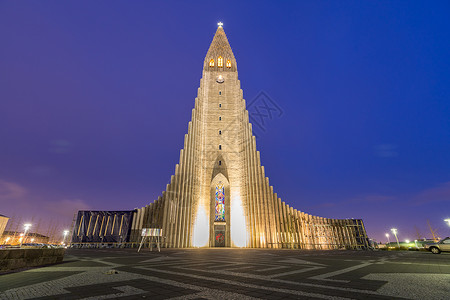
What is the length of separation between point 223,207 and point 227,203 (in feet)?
3.15

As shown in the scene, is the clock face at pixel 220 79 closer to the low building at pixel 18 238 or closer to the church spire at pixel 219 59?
the church spire at pixel 219 59

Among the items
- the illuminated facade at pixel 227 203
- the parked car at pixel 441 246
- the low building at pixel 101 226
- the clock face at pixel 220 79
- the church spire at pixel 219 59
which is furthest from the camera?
the church spire at pixel 219 59

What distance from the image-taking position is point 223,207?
3406cm

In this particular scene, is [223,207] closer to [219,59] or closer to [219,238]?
[219,238]

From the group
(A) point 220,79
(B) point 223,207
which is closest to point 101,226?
(B) point 223,207

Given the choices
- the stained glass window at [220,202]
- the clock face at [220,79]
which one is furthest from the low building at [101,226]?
the clock face at [220,79]

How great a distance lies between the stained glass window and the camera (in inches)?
1323

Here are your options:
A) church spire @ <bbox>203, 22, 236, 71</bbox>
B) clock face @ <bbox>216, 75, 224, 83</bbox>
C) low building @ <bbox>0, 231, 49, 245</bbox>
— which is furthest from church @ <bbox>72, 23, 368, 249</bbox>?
low building @ <bbox>0, 231, 49, 245</bbox>

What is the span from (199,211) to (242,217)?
6.73 meters

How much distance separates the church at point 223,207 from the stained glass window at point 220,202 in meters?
0.16

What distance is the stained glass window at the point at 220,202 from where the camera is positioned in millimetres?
33594

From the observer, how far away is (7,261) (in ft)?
22.2

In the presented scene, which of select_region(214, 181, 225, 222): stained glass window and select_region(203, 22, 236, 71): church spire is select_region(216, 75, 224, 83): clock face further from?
select_region(214, 181, 225, 222): stained glass window

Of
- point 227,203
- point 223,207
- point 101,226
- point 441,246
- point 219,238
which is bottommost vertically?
point 441,246
